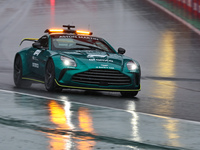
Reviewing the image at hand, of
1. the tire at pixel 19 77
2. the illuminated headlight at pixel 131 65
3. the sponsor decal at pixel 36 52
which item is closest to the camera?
the illuminated headlight at pixel 131 65

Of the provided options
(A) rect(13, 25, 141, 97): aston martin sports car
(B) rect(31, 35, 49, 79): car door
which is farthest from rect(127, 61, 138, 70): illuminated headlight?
(B) rect(31, 35, 49, 79): car door

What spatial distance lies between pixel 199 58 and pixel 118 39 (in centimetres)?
532

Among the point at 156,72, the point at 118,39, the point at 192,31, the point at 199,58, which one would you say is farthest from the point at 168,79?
the point at 192,31

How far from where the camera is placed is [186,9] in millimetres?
35375

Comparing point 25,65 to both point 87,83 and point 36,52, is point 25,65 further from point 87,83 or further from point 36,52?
point 87,83

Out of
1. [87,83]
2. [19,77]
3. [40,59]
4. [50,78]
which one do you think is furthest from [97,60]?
[19,77]

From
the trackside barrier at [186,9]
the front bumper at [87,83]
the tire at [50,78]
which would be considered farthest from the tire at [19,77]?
the trackside barrier at [186,9]

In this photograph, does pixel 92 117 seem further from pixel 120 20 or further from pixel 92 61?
pixel 120 20

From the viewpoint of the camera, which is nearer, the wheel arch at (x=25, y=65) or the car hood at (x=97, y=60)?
the car hood at (x=97, y=60)

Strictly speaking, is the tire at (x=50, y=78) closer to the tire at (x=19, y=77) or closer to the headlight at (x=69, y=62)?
the headlight at (x=69, y=62)

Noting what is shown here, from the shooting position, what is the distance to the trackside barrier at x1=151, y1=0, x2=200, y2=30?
31.5 meters

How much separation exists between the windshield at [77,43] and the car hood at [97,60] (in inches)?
25.7

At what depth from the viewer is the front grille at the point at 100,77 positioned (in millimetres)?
12055

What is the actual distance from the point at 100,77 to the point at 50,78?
3.11 feet
